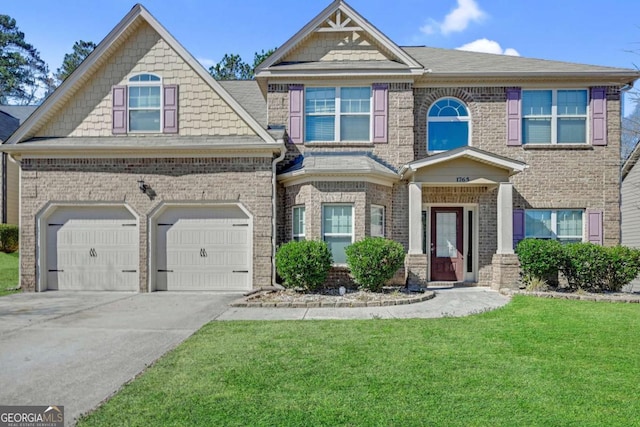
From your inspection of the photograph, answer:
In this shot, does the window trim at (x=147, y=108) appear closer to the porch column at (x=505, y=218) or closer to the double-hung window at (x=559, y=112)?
the porch column at (x=505, y=218)

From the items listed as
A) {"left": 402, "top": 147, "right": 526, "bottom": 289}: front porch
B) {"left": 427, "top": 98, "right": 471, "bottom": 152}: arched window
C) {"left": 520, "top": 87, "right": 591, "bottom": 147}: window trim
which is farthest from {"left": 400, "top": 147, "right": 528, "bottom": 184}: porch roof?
{"left": 520, "top": 87, "right": 591, "bottom": 147}: window trim

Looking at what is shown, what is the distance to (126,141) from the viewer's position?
38.6 feet

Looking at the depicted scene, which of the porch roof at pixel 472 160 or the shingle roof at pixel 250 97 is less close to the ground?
the shingle roof at pixel 250 97

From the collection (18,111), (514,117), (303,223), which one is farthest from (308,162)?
(18,111)

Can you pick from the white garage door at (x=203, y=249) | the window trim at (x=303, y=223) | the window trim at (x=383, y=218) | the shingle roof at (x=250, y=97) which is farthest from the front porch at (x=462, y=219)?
the shingle roof at (x=250, y=97)

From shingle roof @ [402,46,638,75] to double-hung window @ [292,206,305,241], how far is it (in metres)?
5.74

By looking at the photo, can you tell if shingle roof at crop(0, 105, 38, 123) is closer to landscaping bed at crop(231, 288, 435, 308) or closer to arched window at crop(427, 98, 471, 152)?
landscaping bed at crop(231, 288, 435, 308)

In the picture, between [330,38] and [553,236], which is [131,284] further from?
[553,236]

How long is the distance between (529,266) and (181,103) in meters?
10.7

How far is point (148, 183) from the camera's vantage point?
464 inches

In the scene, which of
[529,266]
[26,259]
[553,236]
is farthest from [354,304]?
[26,259]

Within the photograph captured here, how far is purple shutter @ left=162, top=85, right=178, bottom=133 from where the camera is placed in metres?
11.9

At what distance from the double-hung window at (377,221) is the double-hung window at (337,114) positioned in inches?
89.6

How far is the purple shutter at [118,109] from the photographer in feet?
39.3
